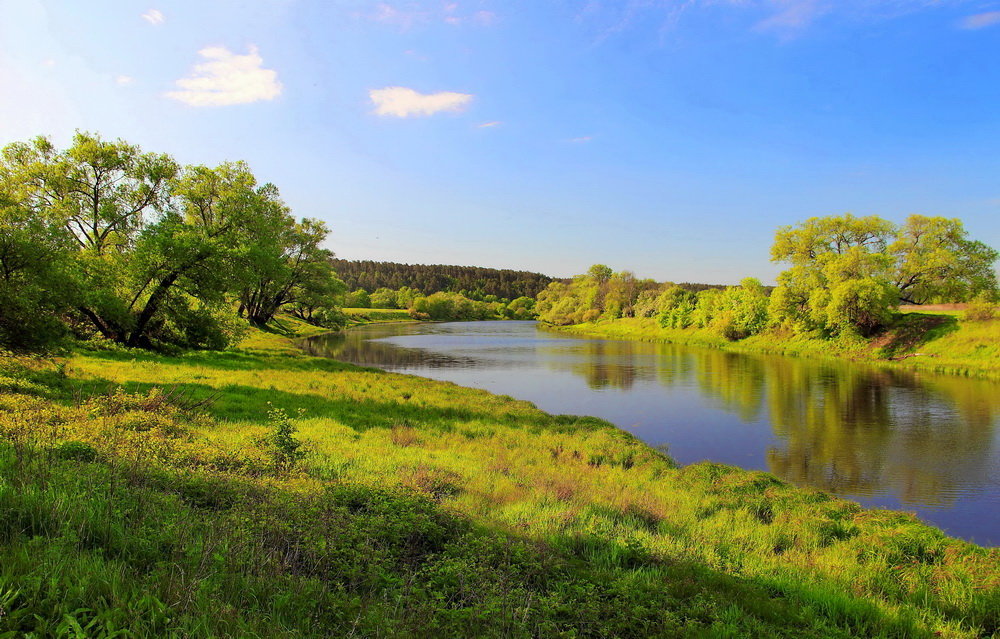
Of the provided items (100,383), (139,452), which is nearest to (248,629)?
(139,452)

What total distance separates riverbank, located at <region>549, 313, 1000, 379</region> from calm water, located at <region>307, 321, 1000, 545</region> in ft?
10.7

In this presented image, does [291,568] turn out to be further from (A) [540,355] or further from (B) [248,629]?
(A) [540,355]

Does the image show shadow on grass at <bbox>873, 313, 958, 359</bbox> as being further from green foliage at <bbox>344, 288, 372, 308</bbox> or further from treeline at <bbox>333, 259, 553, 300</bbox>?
treeline at <bbox>333, 259, 553, 300</bbox>

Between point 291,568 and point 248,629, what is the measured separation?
4.12ft

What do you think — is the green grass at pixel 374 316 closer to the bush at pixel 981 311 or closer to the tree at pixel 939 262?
the tree at pixel 939 262

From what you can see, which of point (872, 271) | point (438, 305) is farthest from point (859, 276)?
point (438, 305)

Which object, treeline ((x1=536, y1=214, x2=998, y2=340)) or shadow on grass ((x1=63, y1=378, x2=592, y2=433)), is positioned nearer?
shadow on grass ((x1=63, y1=378, x2=592, y2=433))

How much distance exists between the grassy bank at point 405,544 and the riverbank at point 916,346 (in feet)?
105

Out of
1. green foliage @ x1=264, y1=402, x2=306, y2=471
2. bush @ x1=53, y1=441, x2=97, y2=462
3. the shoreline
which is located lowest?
the shoreline

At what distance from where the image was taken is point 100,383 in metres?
13.2

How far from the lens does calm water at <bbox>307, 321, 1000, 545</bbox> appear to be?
480 inches

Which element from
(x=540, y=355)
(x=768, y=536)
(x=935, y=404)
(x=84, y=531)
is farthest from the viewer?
(x=540, y=355)

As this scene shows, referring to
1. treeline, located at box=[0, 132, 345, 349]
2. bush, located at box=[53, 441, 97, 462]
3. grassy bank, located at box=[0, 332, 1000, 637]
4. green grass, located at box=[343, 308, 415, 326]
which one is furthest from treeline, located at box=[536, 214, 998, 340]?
green grass, located at box=[343, 308, 415, 326]

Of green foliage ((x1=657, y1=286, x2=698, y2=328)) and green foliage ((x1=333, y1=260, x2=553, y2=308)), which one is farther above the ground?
green foliage ((x1=333, y1=260, x2=553, y2=308))
